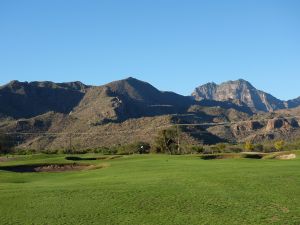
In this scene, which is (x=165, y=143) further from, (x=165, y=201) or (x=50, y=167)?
(x=165, y=201)

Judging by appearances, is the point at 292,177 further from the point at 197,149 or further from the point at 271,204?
the point at 197,149

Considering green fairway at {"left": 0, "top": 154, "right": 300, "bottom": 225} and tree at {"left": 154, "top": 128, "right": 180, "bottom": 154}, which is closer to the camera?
green fairway at {"left": 0, "top": 154, "right": 300, "bottom": 225}

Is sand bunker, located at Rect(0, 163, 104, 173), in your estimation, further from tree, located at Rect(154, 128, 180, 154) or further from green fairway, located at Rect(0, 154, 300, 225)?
tree, located at Rect(154, 128, 180, 154)

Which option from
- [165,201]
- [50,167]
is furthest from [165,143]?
[165,201]

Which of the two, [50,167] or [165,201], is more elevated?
[50,167]

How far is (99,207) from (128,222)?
241 centimetres

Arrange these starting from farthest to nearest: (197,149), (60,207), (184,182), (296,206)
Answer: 1. (197,149)
2. (184,182)
3. (60,207)
4. (296,206)

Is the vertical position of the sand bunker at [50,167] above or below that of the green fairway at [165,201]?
above

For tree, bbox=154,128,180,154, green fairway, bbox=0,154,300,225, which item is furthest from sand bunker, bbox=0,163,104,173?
tree, bbox=154,128,180,154

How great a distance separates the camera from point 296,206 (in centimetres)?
1667

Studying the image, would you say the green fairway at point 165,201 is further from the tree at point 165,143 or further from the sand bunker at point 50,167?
the tree at point 165,143

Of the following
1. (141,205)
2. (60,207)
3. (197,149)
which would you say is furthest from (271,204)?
(197,149)

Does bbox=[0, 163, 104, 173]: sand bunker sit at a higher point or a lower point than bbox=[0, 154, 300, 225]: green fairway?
higher

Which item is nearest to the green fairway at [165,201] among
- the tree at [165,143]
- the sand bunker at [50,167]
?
the sand bunker at [50,167]
